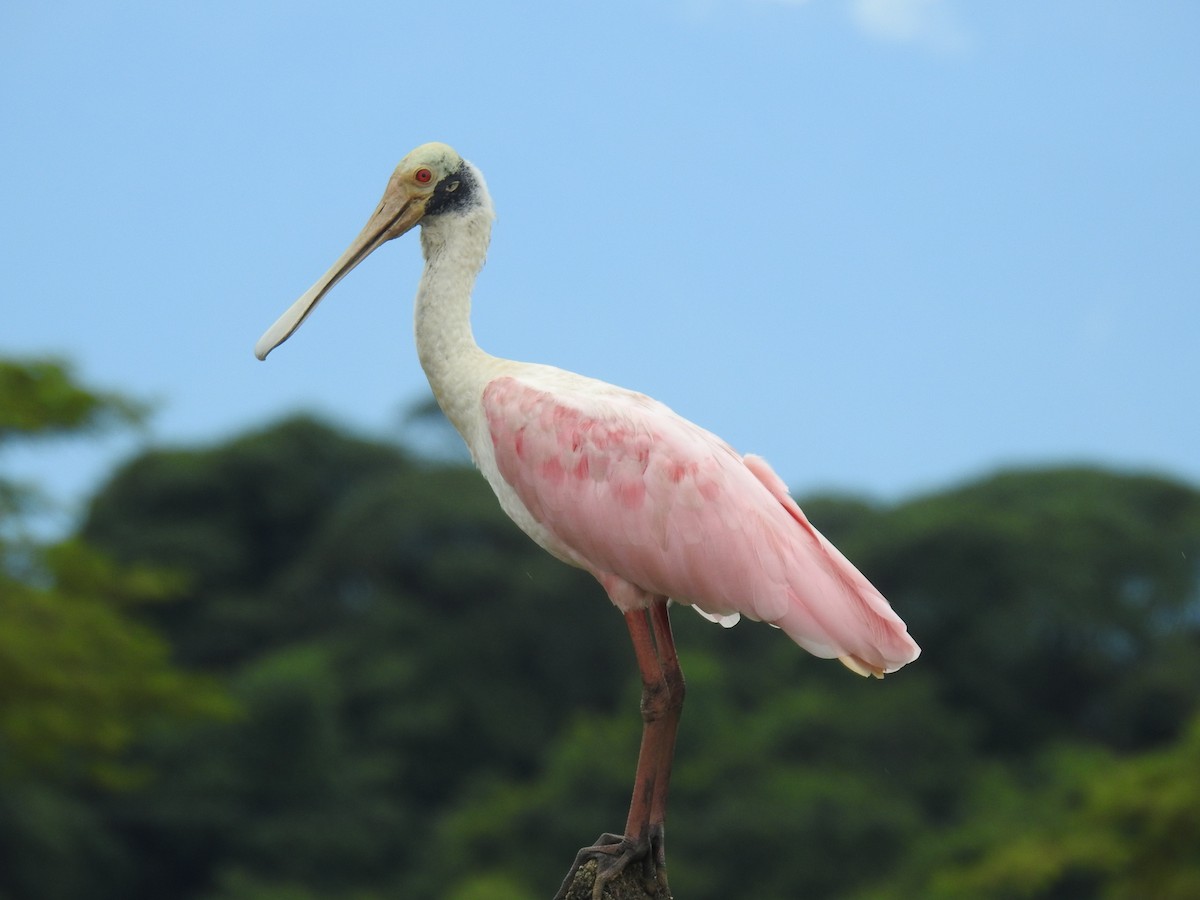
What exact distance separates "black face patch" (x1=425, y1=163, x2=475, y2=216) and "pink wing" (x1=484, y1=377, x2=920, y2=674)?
0.85 metres

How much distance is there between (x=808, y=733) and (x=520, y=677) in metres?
8.70

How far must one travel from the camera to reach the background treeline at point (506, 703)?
2641cm

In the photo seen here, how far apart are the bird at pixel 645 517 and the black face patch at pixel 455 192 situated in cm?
12

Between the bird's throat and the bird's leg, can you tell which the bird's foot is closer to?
the bird's leg

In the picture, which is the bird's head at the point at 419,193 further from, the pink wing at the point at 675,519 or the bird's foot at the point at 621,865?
the bird's foot at the point at 621,865

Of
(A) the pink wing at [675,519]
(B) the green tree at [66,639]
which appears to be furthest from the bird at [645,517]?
(B) the green tree at [66,639]

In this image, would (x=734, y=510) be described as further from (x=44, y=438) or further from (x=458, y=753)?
(x=458, y=753)

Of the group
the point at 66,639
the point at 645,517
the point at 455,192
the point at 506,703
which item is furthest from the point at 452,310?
the point at 506,703

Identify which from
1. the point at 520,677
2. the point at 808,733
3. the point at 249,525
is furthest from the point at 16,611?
the point at 249,525

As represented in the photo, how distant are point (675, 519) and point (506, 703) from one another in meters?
37.2

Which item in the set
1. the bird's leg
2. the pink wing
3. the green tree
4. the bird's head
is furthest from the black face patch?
the green tree

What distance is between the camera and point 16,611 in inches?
917

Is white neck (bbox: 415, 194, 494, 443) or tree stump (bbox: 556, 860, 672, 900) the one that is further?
white neck (bbox: 415, 194, 494, 443)

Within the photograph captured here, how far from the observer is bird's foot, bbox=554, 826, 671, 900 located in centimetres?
757
